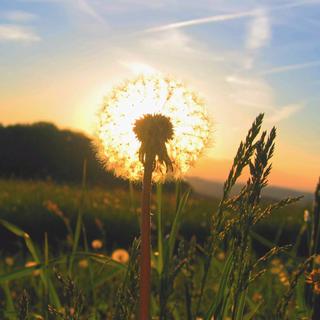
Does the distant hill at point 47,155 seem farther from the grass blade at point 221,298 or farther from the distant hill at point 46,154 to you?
the grass blade at point 221,298

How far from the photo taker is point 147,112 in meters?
1.81

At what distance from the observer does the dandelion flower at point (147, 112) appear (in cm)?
194

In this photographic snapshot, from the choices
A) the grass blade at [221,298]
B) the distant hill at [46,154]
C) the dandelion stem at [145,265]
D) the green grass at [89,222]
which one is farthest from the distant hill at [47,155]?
the dandelion stem at [145,265]

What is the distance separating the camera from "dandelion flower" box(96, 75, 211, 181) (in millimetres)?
1939

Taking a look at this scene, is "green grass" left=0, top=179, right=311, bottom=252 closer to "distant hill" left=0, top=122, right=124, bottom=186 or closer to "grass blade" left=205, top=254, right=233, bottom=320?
"grass blade" left=205, top=254, right=233, bottom=320

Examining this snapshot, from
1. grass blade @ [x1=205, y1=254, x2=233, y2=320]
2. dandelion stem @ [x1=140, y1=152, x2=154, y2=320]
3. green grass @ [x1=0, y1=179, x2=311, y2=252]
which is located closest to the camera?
dandelion stem @ [x1=140, y1=152, x2=154, y2=320]

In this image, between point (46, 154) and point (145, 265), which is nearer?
point (145, 265)

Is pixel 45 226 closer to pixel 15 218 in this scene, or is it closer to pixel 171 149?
pixel 15 218

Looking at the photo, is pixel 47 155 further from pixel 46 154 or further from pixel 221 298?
pixel 221 298

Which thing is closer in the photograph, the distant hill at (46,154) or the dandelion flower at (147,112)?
the dandelion flower at (147,112)

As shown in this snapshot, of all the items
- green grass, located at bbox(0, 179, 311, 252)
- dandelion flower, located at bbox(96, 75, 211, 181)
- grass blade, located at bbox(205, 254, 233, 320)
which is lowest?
green grass, located at bbox(0, 179, 311, 252)

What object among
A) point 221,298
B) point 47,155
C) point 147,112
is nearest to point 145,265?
point 221,298

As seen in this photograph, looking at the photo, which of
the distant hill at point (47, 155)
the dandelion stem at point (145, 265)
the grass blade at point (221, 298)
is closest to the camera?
the dandelion stem at point (145, 265)

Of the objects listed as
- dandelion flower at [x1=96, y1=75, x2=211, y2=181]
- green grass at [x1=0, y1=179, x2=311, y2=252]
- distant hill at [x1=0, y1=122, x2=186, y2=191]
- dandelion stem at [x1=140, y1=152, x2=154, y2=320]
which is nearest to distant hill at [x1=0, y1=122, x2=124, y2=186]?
distant hill at [x1=0, y1=122, x2=186, y2=191]
